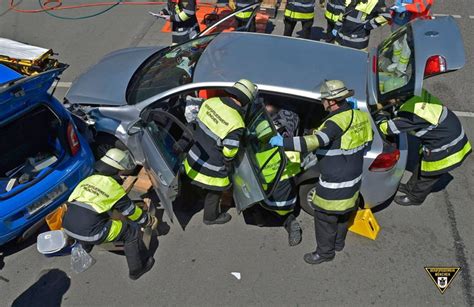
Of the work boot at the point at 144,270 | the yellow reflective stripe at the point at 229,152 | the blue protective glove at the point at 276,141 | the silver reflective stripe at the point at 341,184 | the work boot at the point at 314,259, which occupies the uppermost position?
the blue protective glove at the point at 276,141

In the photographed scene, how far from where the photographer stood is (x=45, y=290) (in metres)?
4.34

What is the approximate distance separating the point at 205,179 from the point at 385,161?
6.10 ft

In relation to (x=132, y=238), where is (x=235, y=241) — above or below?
below

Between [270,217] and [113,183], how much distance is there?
1.97 metres

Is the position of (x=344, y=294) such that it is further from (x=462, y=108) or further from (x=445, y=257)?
(x=462, y=108)

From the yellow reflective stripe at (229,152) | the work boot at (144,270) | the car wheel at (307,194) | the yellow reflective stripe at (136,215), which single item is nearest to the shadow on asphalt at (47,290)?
the work boot at (144,270)

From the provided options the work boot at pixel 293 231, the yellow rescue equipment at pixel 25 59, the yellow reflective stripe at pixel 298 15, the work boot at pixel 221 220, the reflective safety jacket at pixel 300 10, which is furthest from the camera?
the yellow reflective stripe at pixel 298 15

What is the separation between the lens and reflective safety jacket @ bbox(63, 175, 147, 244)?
389cm

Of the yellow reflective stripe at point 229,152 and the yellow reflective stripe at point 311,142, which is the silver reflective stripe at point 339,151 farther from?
the yellow reflective stripe at point 229,152

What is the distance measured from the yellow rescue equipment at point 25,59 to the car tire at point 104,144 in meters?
1.62

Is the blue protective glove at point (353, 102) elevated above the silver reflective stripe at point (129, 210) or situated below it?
above

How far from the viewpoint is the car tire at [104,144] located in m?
5.22

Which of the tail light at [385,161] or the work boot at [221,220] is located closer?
the tail light at [385,161]

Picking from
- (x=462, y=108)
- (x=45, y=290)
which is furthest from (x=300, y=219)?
(x=462, y=108)
